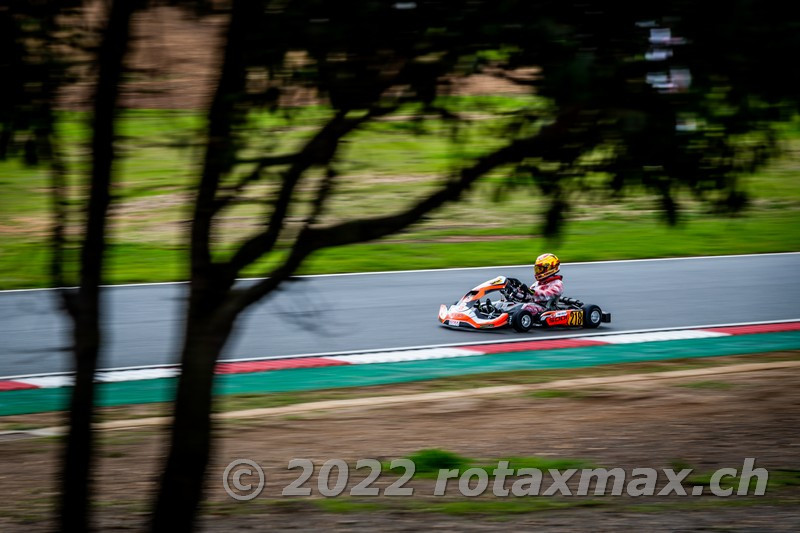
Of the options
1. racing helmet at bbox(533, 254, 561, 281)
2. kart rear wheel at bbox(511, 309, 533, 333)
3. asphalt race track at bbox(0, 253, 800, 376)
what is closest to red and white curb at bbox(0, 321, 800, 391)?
asphalt race track at bbox(0, 253, 800, 376)

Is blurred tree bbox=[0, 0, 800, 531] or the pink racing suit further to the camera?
the pink racing suit

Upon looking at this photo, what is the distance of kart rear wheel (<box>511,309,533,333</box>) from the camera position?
14.6 m

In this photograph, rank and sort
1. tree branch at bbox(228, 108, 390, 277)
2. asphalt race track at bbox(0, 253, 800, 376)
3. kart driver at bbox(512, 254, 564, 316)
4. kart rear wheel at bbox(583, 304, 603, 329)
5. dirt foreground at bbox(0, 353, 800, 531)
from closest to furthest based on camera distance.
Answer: tree branch at bbox(228, 108, 390, 277)
dirt foreground at bbox(0, 353, 800, 531)
asphalt race track at bbox(0, 253, 800, 376)
kart driver at bbox(512, 254, 564, 316)
kart rear wheel at bbox(583, 304, 603, 329)

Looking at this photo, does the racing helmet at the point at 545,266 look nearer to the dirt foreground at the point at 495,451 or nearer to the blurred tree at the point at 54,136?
the dirt foreground at the point at 495,451

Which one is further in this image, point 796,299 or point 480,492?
point 796,299

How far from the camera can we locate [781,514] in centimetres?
634

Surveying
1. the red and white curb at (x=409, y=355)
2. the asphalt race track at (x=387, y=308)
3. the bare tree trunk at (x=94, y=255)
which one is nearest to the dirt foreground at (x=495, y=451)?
the bare tree trunk at (x=94, y=255)

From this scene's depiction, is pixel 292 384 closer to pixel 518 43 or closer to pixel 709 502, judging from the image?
pixel 709 502

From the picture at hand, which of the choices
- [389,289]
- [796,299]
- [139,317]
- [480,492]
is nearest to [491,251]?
[389,289]

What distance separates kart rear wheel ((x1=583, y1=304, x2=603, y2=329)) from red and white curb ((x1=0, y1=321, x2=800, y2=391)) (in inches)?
14.4

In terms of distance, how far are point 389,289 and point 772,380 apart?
769cm

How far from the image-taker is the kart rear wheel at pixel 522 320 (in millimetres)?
14636

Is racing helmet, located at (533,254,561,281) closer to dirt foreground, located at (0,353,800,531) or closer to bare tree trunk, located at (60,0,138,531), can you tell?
dirt foreground, located at (0,353,800,531)

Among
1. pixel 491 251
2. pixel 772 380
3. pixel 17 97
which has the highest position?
pixel 17 97
